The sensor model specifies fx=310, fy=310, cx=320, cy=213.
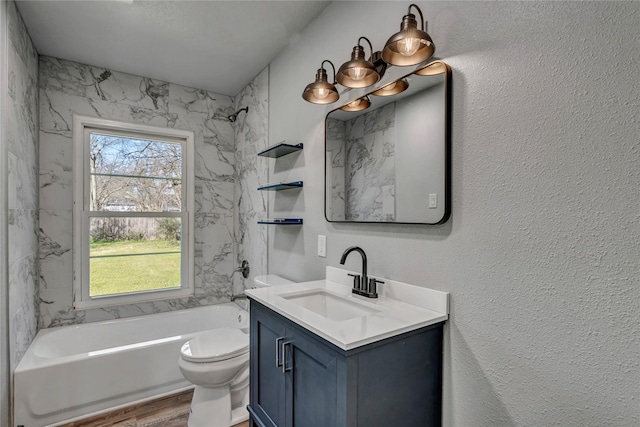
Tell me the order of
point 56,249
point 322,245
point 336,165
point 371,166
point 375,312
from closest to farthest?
point 375,312 < point 371,166 < point 336,165 < point 322,245 < point 56,249

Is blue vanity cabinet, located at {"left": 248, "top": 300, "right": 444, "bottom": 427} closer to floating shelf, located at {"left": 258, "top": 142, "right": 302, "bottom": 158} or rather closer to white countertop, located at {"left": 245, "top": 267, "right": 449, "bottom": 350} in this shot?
white countertop, located at {"left": 245, "top": 267, "right": 449, "bottom": 350}

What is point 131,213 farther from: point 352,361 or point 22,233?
point 352,361

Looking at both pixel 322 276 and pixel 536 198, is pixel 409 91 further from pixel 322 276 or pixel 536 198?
pixel 322 276

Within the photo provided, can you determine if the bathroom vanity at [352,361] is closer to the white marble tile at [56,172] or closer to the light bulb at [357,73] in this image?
the light bulb at [357,73]

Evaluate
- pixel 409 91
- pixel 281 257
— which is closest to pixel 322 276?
pixel 281 257

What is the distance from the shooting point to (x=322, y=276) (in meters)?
1.93

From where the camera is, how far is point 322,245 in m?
1.92

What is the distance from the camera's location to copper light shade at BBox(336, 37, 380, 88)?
4.50 ft

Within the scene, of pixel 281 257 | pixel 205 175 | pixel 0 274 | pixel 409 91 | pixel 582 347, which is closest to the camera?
pixel 582 347

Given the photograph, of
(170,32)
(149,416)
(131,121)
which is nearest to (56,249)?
(131,121)

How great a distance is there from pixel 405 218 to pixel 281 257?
1.26m

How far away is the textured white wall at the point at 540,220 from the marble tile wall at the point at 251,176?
1.64 metres

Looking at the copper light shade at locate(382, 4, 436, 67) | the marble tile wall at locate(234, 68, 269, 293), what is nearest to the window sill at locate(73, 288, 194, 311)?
the marble tile wall at locate(234, 68, 269, 293)

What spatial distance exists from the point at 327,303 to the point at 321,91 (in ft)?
3.68
